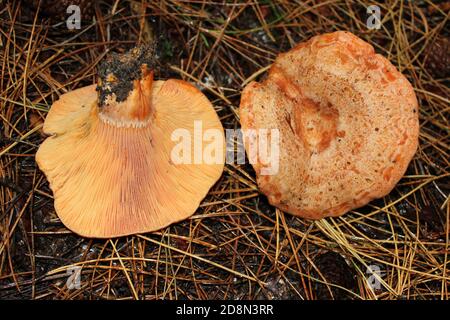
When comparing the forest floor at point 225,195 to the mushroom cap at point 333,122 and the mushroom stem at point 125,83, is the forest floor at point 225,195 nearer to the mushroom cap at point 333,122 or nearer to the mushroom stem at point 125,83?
the mushroom cap at point 333,122

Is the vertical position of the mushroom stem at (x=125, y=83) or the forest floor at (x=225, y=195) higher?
the mushroom stem at (x=125, y=83)

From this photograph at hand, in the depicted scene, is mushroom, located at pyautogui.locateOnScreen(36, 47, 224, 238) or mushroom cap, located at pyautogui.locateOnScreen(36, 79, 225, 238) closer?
A: mushroom, located at pyautogui.locateOnScreen(36, 47, 224, 238)

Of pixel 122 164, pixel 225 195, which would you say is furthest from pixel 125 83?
pixel 225 195

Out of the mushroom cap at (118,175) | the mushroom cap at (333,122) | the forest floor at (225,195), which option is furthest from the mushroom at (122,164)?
the mushroom cap at (333,122)

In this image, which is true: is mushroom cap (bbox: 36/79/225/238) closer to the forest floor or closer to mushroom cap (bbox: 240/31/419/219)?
the forest floor

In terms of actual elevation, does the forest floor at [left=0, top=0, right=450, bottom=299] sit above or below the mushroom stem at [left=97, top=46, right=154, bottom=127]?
below

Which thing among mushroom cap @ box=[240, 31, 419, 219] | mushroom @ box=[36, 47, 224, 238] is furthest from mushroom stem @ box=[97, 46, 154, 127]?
mushroom cap @ box=[240, 31, 419, 219]

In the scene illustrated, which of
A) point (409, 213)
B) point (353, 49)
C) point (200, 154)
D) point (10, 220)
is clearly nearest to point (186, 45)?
point (200, 154)
